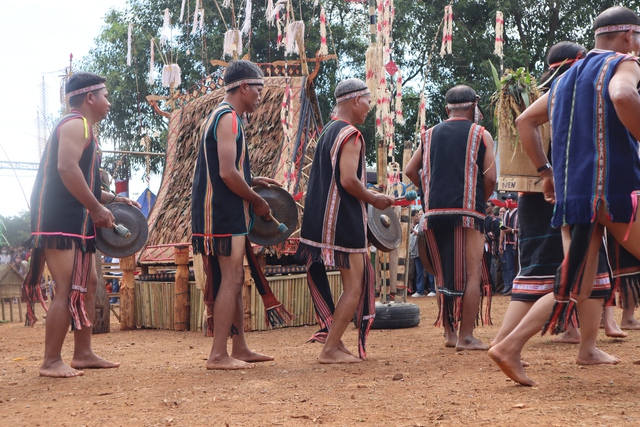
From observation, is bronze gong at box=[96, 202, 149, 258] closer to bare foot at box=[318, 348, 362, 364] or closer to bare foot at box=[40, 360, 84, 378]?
bare foot at box=[40, 360, 84, 378]

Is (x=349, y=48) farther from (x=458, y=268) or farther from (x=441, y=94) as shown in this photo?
(x=458, y=268)

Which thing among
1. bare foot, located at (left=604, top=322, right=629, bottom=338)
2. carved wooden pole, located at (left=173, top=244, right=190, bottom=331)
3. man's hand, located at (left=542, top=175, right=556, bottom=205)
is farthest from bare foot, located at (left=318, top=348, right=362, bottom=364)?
carved wooden pole, located at (left=173, top=244, right=190, bottom=331)

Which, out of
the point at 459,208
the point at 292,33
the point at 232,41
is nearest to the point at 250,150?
the point at 232,41

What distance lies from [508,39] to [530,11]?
1.06m

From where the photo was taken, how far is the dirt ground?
3.34 metres

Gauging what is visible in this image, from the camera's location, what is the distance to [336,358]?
17.4ft

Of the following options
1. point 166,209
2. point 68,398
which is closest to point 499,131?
point 68,398

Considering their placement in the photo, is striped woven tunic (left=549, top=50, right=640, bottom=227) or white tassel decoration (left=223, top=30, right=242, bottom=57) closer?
striped woven tunic (left=549, top=50, right=640, bottom=227)

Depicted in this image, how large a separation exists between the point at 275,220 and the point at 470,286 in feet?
5.20

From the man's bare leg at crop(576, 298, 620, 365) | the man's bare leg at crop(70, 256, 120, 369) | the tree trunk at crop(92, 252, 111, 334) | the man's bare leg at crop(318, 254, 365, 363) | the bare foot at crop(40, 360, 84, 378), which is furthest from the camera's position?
the tree trunk at crop(92, 252, 111, 334)

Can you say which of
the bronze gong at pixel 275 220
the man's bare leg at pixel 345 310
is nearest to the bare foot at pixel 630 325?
the man's bare leg at pixel 345 310

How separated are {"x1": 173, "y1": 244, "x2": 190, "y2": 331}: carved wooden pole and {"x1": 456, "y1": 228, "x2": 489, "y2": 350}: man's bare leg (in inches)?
160

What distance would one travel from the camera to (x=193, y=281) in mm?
9266

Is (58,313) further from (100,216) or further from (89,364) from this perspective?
(100,216)
